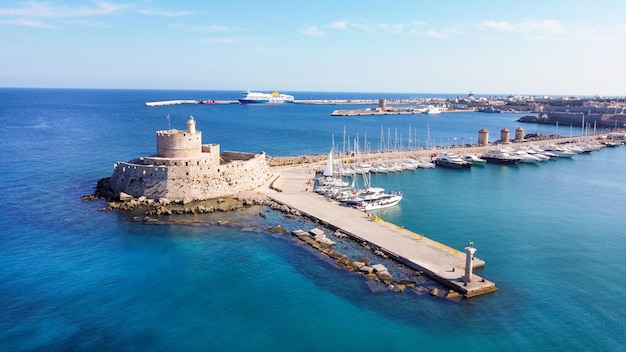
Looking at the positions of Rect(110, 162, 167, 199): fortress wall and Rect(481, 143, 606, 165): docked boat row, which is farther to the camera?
Rect(481, 143, 606, 165): docked boat row

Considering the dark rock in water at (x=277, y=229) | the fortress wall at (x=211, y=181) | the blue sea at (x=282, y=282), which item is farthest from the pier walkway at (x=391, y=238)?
the dark rock in water at (x=277, y=229)

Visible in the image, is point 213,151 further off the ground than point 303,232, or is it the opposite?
point 213,151

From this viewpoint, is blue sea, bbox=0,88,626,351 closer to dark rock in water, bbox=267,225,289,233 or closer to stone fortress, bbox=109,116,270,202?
dark rock in water, bbox=267,225,289,233

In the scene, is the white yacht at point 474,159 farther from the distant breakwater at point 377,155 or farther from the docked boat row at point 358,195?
the docked boat row at point 358,195

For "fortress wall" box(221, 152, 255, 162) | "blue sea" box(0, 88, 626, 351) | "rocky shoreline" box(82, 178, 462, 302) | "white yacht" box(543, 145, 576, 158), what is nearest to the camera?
"blue sea" box(0, 88, 626, 351)

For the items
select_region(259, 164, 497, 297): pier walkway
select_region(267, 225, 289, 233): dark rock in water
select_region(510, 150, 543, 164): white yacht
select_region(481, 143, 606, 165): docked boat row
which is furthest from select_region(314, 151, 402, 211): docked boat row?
select_region(510, 150, 543, 164): white yacht

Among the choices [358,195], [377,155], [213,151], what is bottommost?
[358,195]

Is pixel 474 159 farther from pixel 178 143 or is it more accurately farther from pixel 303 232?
pixel 178 143

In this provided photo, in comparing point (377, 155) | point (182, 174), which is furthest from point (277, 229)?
point (377, 155)
